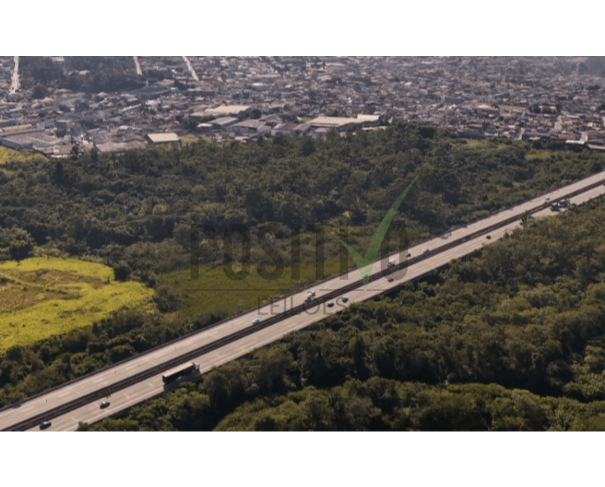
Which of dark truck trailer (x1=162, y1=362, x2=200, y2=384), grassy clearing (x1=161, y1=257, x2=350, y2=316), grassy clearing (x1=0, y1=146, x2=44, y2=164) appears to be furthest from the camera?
grassy clearing (x1=0, y1=146, x2=44, y2=164)

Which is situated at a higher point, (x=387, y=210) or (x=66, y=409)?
(x=387, y=210)

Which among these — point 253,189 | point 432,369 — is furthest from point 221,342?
point 253,189

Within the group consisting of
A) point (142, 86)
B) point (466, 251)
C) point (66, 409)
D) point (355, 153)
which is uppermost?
point (142, 86)

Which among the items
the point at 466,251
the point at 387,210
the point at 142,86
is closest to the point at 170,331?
the point at 466,251

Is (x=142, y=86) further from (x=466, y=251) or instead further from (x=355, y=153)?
(x=466, y=251)

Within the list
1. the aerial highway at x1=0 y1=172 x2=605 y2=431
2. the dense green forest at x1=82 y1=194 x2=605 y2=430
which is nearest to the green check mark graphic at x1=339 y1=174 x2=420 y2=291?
the aerial highway at x1=0 y1=172 x2=605 y2=431

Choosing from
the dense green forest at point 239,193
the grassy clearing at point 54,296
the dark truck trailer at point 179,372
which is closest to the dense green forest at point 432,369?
the dark truck trailer at point 179,372

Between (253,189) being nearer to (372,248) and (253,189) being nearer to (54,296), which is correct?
(372,248)

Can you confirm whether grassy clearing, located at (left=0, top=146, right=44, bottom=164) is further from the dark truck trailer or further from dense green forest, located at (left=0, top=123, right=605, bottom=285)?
the dark truck trailer
